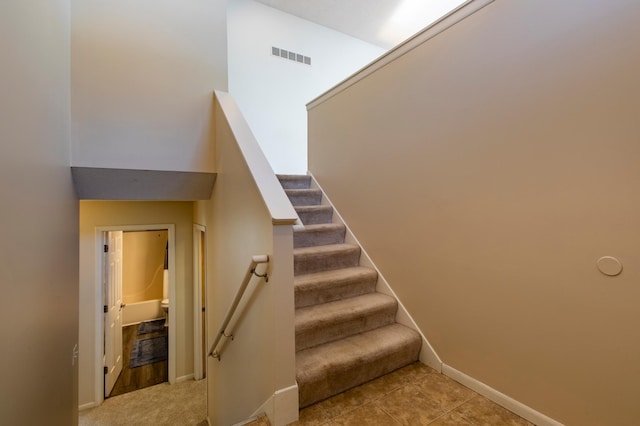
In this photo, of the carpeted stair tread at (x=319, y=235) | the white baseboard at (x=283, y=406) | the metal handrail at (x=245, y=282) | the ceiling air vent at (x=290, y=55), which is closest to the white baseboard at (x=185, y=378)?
the metal handrail at (x=245, y=282)

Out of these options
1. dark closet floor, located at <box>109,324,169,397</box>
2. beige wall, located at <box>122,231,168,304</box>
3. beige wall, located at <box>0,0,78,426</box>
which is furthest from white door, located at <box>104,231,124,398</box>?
beige wall, located at <box>122,231,168,304</box>

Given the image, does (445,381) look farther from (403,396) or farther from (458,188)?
(458,188)

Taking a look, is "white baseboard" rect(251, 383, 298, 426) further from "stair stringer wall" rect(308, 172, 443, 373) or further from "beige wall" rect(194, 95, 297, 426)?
"stair stringer wall" rect(308, 172, 443, 373)

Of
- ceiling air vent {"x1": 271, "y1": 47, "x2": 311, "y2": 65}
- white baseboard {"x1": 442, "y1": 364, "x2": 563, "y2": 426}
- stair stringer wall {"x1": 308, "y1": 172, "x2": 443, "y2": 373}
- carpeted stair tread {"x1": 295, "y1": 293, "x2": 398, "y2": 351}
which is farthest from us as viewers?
A: ceiling air vent {"x1": 271, "y1": 47, "x2": 311, "y2": 65}

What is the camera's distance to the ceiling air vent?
4073 mm

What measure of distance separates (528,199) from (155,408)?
4.45m

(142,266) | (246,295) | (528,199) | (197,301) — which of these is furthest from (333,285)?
(142,266)

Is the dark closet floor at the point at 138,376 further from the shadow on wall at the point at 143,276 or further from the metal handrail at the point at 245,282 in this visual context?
the metal handrail at the point at 245,282

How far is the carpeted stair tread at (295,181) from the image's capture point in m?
3.15

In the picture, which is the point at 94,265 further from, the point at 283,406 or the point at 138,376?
the point at 283,406

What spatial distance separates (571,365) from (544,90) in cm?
130

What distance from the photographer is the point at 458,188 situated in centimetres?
177

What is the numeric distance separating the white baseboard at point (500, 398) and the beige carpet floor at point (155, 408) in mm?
2970

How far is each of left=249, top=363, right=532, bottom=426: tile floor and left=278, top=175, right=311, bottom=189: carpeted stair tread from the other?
2.07 m
